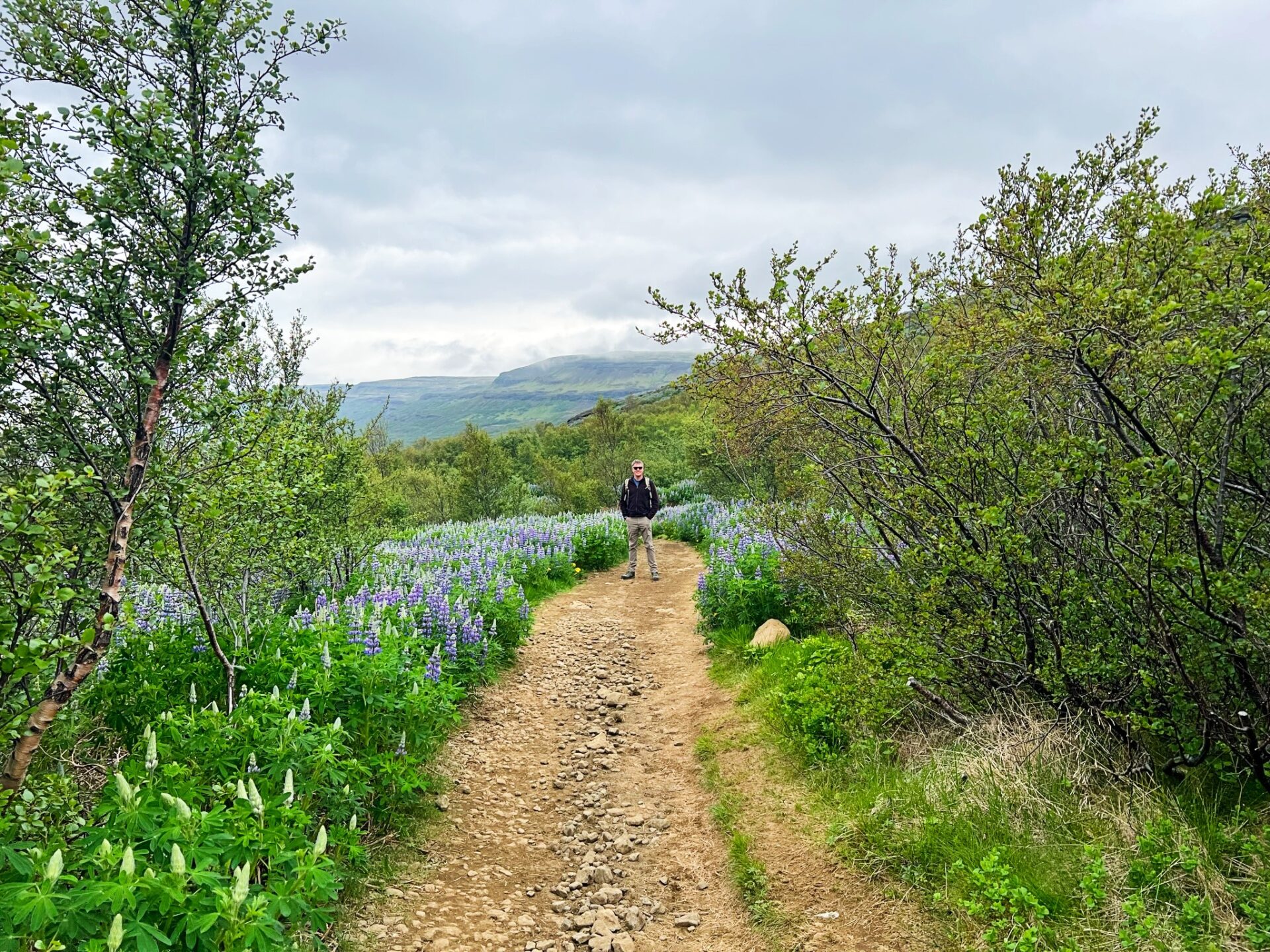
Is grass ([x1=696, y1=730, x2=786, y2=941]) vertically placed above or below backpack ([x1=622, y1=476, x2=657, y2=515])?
below

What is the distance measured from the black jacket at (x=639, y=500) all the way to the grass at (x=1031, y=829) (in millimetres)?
8605

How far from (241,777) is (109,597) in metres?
1.21

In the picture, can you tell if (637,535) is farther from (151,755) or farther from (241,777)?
(151,755)

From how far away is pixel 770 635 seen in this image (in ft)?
26.7

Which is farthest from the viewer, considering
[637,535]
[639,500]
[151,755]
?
[637,535]

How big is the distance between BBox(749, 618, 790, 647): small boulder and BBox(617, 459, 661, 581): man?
575 centimetres

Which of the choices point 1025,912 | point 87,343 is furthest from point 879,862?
point 87,343

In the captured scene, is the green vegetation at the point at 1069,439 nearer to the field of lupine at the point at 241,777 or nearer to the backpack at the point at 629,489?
the field of lupine at the point at 241,777

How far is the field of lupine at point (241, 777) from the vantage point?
2.52m

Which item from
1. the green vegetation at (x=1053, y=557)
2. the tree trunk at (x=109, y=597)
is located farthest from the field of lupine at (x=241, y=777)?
the green vegetation at (x=1053, y=557)

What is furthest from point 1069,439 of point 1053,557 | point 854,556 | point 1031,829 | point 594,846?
point 594,846

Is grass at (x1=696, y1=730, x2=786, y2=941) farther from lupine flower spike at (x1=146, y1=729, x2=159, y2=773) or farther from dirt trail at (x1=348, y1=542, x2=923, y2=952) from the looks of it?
lupine flower spike at (x1=146, y1=729, x2=159, y2=773)

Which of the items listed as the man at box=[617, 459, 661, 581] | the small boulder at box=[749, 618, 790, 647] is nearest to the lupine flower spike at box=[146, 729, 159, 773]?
the small boulder at box=[749, 618, 790, 647]

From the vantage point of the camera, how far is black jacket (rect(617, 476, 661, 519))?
14031 mm
